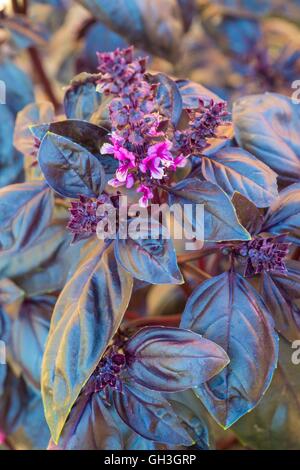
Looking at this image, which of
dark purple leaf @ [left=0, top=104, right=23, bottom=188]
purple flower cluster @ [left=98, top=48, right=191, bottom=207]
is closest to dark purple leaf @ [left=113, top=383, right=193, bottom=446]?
purple flower cluster @ [left=98, top=48, right=191, bottom=207]

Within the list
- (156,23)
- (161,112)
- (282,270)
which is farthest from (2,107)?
(282,270)

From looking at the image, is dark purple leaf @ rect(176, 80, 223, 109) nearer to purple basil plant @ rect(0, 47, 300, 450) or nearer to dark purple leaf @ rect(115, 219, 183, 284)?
purple basil plant @ rect(0, 47, 300, 450)

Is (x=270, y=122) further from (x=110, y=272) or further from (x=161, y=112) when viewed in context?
(x=110, y=272)

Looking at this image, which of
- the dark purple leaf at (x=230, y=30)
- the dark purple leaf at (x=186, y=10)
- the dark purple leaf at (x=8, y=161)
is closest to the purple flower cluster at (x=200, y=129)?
the dark purple leaf at (x=8, y=161)

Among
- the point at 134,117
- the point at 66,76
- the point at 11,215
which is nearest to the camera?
the point at 134,117

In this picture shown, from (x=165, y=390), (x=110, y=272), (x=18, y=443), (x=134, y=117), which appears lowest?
(x=18, y=443)

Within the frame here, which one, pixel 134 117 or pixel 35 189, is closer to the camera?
pixel 134 117

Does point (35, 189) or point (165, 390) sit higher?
point (35, 189)
